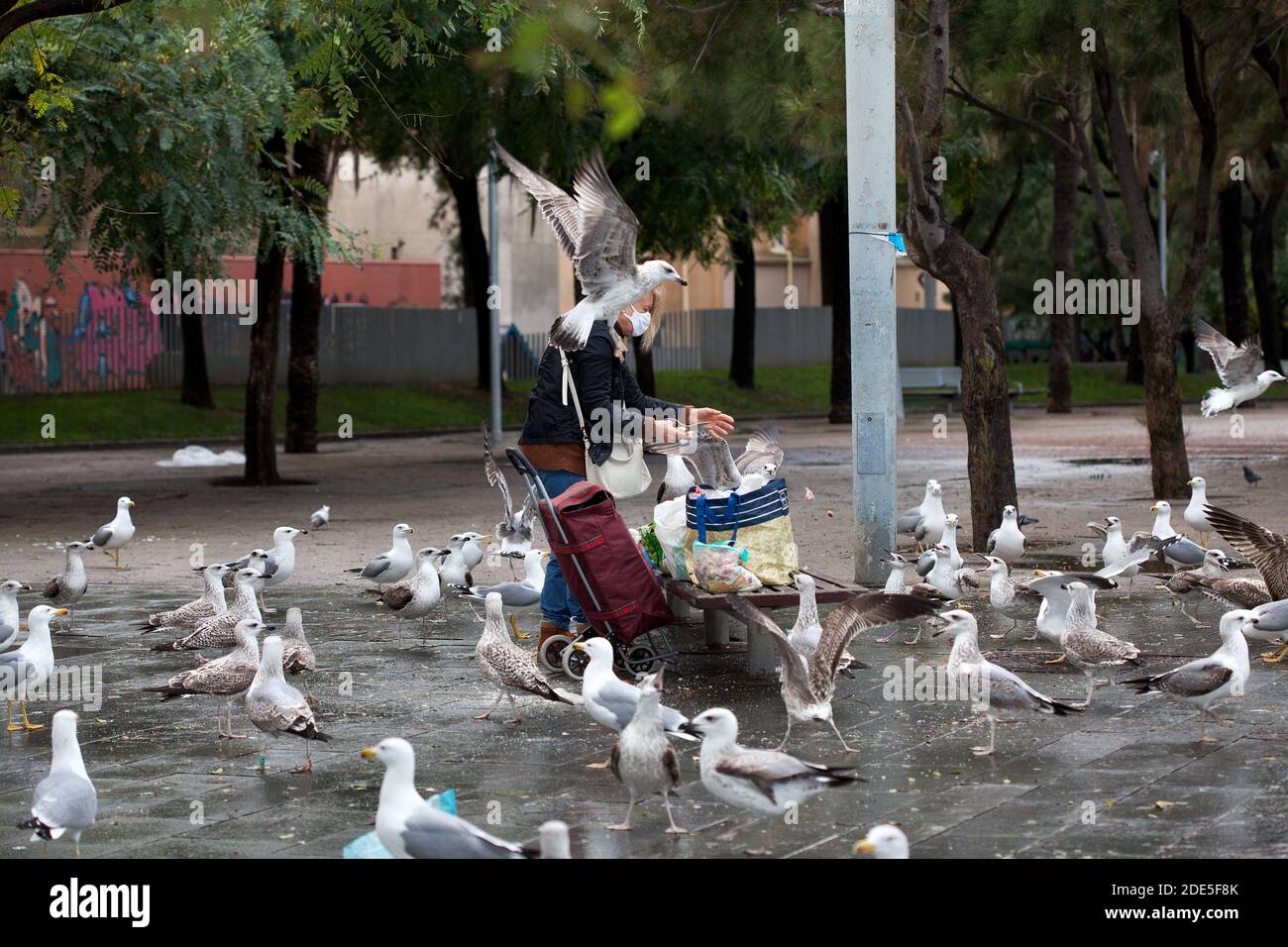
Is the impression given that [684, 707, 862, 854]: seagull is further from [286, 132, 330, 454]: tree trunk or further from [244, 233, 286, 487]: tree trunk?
[286, 132, 330, 454]: tree trunk

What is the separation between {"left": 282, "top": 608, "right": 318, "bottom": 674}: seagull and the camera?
8.01 metres

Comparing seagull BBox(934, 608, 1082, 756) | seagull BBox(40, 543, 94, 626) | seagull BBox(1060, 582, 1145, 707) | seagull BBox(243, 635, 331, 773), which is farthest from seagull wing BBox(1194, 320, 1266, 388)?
seagull BBox(243, 635, 331, 773)

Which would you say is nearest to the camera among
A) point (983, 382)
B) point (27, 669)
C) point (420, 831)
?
point (420, 831)

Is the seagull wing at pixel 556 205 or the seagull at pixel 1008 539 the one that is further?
the seagull at pixel 1008 539

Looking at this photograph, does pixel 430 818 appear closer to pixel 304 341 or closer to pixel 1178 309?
pixel 1178 309

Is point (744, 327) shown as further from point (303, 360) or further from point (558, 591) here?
point (558, 591)

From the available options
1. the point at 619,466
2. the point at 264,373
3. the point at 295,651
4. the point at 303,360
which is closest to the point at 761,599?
the point at 619,466

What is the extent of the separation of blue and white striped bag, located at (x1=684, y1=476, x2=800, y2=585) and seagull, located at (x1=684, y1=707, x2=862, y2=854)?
268 centimetres

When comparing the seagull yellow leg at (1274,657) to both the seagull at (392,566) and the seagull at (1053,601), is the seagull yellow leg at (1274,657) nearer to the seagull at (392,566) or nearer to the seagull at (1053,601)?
the seagull at (1053,601)

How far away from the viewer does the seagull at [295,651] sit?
8008 millimetres

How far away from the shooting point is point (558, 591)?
28.8ft

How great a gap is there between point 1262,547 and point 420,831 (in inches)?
241

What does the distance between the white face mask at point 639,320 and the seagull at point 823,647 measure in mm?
1915

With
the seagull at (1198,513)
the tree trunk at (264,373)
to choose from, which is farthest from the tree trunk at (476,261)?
the seagull at (1198,513)
